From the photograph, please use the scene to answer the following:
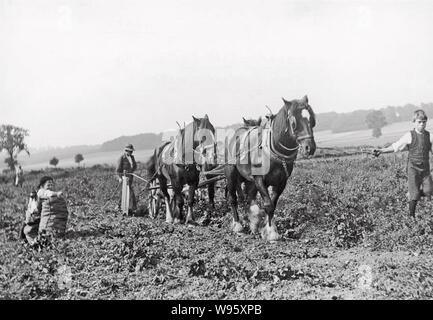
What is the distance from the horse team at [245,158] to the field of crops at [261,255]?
0.58m

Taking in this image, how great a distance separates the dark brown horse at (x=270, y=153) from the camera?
6.02 metres

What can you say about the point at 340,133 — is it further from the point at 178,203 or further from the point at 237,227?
the point at 237,227

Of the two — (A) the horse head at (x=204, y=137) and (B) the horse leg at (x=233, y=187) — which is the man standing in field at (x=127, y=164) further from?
(B) the horse leg at (x=233, y=187)

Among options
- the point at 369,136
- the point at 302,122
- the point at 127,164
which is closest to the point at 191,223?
the point at 127,164

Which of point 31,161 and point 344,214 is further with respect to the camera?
point 31,161

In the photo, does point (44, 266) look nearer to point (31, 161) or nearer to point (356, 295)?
point (356, 295)

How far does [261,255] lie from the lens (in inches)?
232

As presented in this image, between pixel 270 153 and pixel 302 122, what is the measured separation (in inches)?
34.1

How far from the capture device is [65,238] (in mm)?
7488

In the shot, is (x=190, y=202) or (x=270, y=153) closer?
(x=270, y=153)

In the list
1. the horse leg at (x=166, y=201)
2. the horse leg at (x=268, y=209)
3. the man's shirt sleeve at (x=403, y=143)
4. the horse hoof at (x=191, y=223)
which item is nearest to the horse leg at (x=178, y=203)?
the horse leg at (x=166, y=201)

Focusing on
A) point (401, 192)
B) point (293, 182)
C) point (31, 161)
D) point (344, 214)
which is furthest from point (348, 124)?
point (31, 161)

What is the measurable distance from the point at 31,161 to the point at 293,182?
105 ft

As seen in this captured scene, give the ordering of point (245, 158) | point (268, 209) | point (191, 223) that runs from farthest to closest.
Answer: point (191, 223), point (245, 158), point (268, 209)
